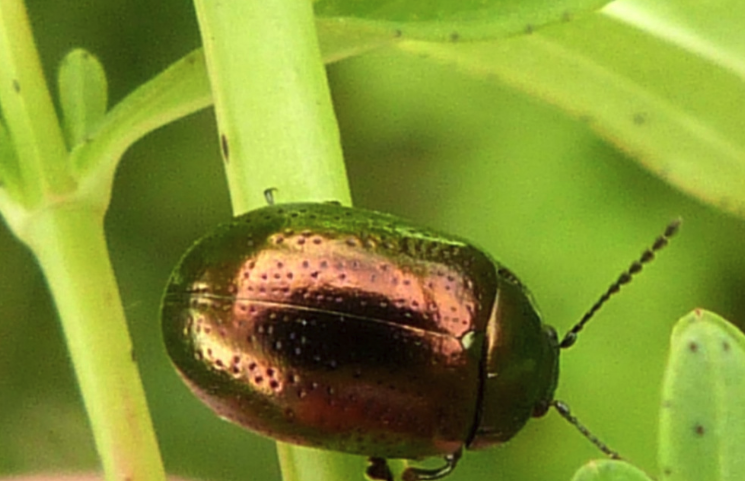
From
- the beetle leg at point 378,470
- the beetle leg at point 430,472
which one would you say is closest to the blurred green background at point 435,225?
the beetle leg at point 430,472

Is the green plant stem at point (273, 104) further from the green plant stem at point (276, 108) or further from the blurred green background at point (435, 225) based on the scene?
the blurred green background at point (435, 225)

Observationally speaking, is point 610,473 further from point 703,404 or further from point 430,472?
point 430,472

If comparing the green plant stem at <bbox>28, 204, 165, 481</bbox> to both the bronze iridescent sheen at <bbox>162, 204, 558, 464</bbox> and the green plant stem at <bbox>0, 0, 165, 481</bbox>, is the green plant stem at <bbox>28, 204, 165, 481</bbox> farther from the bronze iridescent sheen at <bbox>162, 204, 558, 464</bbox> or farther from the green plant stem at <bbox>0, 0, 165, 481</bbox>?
the bronze iridescent sheen at <bbox>162, 204, 558, 464</bbox>

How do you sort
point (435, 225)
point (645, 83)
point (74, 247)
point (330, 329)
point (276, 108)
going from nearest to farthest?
point (276, 108)
point (74, 247)
point (330, 329)
point (645, 83)
point (435, 225)

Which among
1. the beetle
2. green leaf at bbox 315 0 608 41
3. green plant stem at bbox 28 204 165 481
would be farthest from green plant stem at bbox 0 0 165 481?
green leaf at bbox 315 0 608 41

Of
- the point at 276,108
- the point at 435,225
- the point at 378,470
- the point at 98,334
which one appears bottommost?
the point at 435,225

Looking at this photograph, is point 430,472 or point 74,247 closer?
point 74,247

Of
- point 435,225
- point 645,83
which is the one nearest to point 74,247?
point 645,83
